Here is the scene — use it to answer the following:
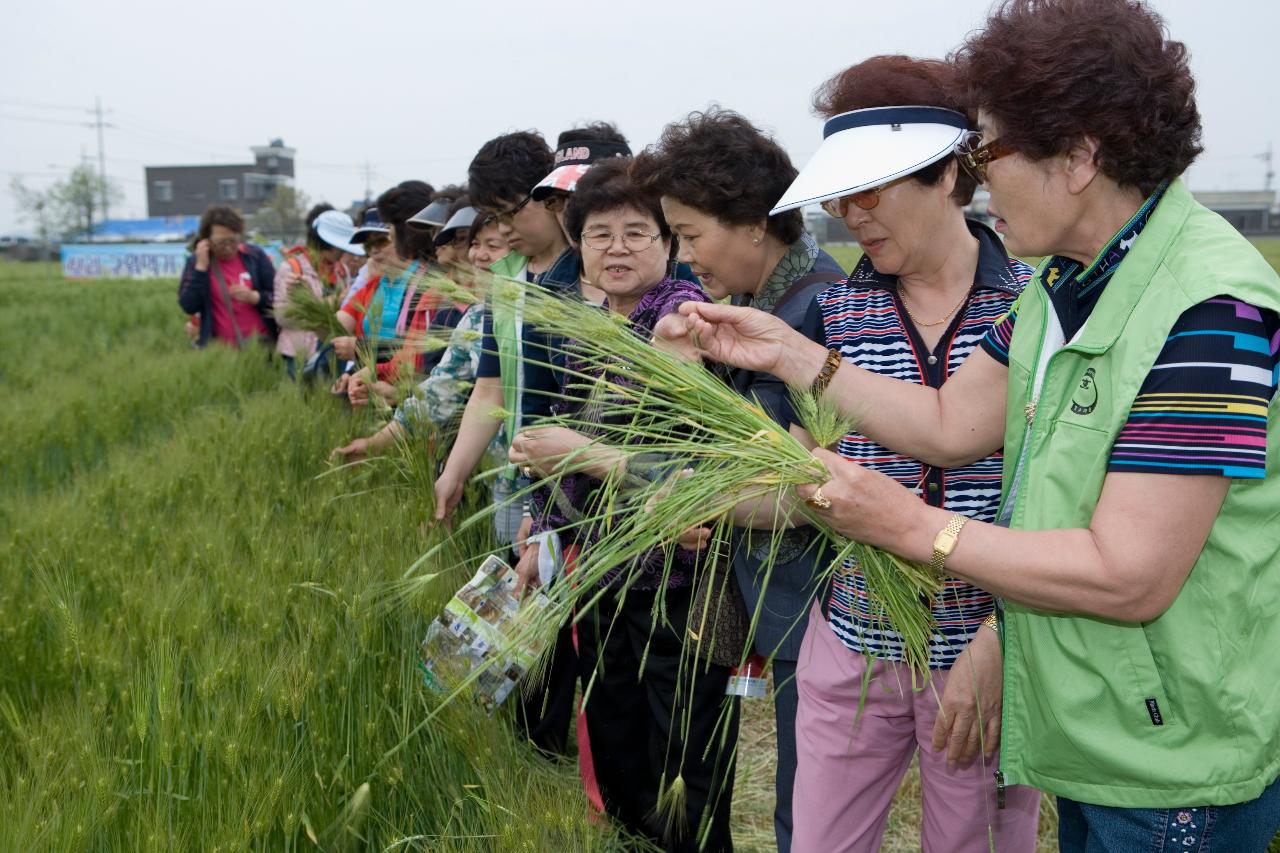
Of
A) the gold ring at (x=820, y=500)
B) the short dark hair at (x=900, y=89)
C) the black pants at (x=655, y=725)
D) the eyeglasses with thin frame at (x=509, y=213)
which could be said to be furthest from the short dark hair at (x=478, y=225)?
the gold ring at (x=820, y=500)

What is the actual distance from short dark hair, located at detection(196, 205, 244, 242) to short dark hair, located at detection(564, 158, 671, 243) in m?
5.00

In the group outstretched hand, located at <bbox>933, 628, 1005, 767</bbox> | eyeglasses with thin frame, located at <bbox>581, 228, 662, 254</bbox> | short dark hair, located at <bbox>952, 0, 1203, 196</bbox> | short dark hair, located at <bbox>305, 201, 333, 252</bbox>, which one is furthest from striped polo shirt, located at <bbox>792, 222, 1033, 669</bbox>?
short dark hair, located at <bbox>305, 201, 333, 252</bbox>

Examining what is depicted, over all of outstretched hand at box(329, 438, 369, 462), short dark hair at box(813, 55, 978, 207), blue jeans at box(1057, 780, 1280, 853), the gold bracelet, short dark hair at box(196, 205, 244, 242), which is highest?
short dark hair at box(813, 55, 978, 207)

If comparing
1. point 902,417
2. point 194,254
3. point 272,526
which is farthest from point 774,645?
point 194,254

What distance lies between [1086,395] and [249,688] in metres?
1.76

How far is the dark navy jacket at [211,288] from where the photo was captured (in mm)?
6953

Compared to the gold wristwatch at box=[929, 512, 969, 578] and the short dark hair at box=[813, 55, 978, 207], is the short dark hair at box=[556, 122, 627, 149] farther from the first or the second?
the gold wristwatch at box=[929, 512, 969, 578]

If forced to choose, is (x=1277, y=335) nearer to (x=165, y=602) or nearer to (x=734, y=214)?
(x=734, y=214)

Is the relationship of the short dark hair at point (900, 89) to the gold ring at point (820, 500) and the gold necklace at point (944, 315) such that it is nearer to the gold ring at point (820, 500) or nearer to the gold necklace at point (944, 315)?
the gold necklace at point (944, 315)

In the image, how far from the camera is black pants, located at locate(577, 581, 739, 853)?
7.44 ft

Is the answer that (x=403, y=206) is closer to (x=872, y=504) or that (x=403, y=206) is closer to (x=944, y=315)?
(x=944, y=315)

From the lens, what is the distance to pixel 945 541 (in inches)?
51.7

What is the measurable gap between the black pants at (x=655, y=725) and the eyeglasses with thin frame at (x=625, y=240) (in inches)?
31.3

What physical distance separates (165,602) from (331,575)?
45 centimetres
